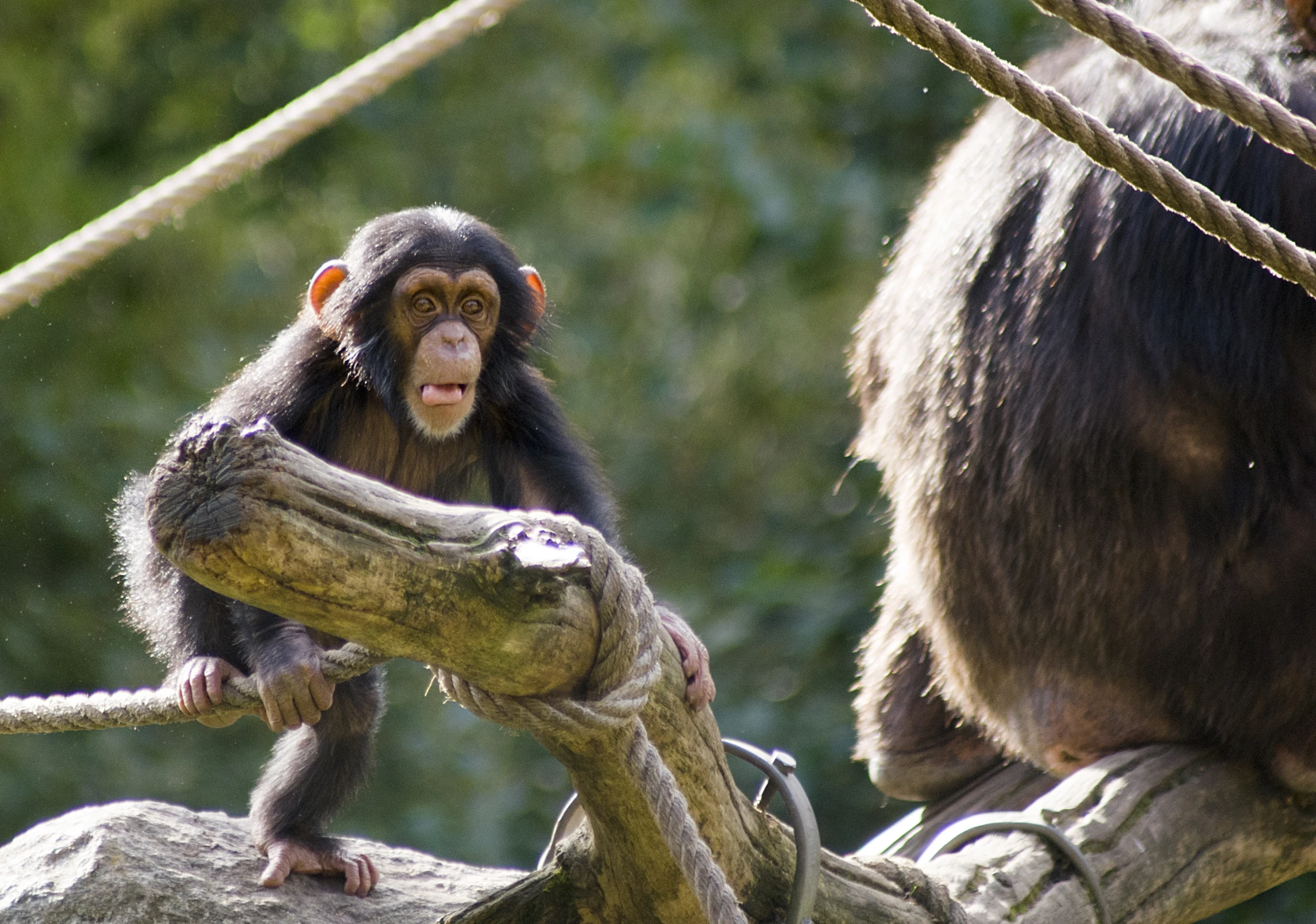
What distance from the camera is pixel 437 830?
484 cm

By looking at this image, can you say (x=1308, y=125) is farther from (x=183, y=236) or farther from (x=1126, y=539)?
(x=183, y=236)

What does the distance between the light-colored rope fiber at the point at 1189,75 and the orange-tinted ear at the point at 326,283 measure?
4.37ft

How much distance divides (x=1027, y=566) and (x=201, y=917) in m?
1.54

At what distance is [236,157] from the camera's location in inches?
104

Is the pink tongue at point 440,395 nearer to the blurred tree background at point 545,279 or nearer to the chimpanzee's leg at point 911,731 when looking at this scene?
the chimpanzee's leg at point 911,731

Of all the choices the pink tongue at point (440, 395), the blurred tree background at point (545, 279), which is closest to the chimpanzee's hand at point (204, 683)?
the pink tongue at point (440, 395)

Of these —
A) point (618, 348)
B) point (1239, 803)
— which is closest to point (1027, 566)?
point (1239, 803)

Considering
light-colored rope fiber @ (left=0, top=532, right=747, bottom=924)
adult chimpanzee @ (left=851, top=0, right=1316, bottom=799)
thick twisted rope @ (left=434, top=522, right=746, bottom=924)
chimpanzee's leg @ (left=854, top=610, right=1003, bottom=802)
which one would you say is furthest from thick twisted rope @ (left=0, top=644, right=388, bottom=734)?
chimpanzee's leg @ (left=854, top=610, right=1003, bottom=802)

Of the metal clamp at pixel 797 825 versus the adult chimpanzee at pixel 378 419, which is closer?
the metal clamp at pixel 797 825

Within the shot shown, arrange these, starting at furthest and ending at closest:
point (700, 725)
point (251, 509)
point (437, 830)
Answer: point (437, 830) < point (700, 725) < point (251, 509)

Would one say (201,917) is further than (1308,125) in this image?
Yes

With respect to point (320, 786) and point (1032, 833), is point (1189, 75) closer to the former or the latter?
point (1032, 833)

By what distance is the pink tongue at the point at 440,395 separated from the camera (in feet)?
7.68

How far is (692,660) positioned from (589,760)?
32cm
